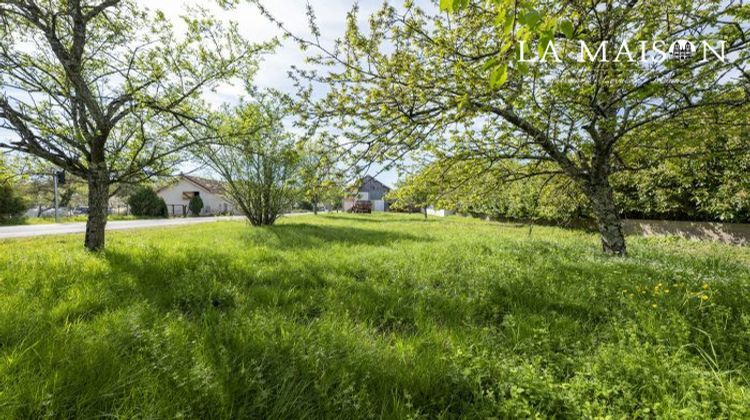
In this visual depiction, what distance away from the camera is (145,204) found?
2614 cm

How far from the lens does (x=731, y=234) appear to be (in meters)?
9.20

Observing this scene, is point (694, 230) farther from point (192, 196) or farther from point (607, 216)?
point (192, 196)

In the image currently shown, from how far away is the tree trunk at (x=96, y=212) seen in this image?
4.95 meters

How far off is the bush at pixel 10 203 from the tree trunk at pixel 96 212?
2125cm

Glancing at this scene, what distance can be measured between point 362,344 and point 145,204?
107ft

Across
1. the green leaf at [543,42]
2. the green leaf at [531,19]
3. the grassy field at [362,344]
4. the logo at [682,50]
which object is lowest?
the grassy field at [362,344]

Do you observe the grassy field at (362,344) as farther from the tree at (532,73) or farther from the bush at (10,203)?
the bush at (10,203)

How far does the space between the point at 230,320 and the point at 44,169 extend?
5.89 meters

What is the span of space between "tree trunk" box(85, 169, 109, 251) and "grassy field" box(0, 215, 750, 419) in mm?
1337

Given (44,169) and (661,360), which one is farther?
→ (44,169)

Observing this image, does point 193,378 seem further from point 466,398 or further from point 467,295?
point 467,295

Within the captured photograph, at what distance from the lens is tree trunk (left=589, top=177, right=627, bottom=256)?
545 centimetres

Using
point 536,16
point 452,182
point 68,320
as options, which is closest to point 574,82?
point 452,182

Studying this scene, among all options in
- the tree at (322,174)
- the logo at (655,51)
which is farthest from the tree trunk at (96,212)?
the logo at (655,51)
